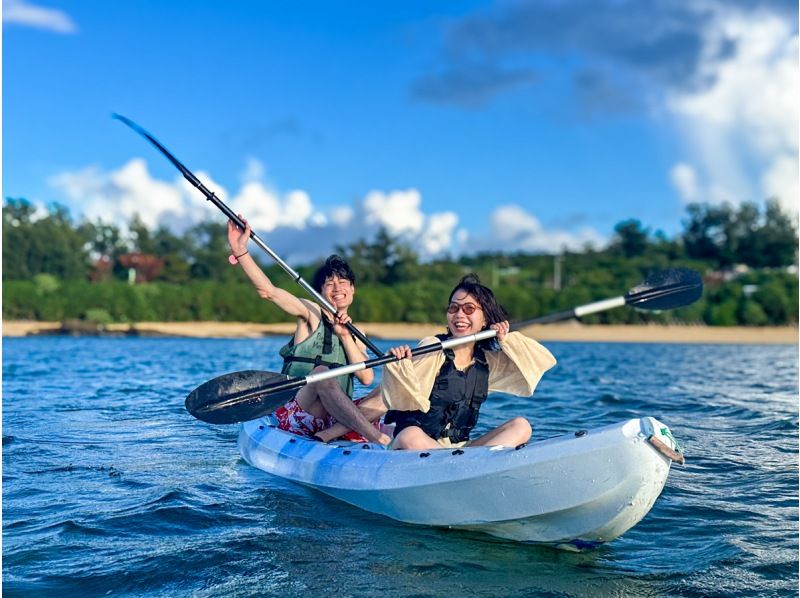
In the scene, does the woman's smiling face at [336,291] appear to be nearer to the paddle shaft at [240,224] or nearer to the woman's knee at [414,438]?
the paddle shaft at [240,224]

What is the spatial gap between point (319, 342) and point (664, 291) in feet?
7.56

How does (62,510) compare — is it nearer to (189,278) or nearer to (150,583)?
(150,583)

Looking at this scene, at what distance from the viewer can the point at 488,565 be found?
155 inches

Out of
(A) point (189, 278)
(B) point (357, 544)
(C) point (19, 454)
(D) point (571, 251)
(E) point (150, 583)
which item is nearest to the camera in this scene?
(E) point (150, 583)

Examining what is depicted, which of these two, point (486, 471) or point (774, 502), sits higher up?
point (486, 471)

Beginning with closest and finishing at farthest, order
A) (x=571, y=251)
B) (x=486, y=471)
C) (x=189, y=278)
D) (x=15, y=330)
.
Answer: (x=486, y=471)
(x=15, y=330)
(x=189, y=278)
(x=571, y=251)

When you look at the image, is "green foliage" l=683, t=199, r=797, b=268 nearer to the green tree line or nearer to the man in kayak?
the green tree line

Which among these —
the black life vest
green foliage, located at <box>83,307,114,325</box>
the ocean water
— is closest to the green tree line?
green foliage, located at <box>83,307,114,325</box>

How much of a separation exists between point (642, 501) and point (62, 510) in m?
3.23

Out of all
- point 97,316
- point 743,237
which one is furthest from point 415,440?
point 743,237

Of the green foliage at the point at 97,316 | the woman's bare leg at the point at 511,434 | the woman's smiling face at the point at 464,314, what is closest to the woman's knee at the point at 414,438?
the woman's bare leg at the point at 511,434

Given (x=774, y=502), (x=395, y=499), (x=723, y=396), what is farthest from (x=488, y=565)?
(x=723, y=396)

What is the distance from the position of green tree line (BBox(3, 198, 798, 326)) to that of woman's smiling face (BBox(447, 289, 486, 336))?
2992 cm

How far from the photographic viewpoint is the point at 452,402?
4.58m
